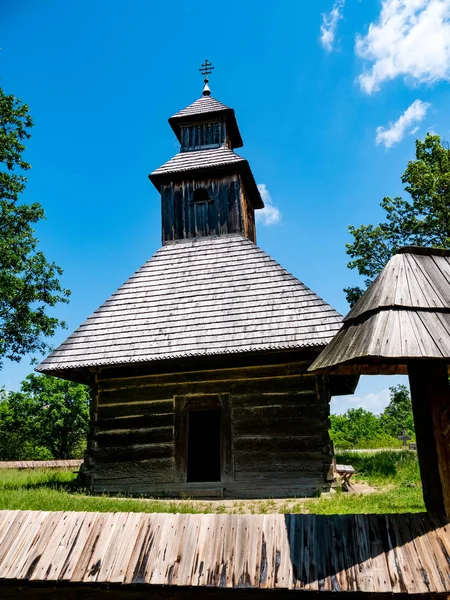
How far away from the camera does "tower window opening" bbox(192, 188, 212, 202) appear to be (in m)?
14.3

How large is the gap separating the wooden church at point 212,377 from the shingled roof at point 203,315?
0.09 feet

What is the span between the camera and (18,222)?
24.6 metres

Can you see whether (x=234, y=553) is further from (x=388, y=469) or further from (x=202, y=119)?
(x=202, y=119)

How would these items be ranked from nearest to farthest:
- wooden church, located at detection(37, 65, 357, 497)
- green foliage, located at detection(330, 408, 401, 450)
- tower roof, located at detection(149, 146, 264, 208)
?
wooden church, located at detection(37, 65, 357, 497) → tower roof, located at detection(149, 146, 264, 208) → green foliage, located at detection(330, 408, 401, 450)

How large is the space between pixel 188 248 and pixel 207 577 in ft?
35.9

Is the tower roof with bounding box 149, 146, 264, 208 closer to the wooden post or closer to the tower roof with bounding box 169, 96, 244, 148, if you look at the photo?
the tower roof with bounding box 169, 96, 244, 148

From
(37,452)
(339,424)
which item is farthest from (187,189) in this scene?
(339,424)

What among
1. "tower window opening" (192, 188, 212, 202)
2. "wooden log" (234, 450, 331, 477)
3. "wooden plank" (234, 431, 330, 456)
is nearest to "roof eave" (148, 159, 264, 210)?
"tower window opening" (192, 188, 212, 202)

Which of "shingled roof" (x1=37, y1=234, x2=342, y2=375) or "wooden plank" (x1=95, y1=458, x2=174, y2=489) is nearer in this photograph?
"shingled roof" (x1=37, y1=234, x2=342, y2=375)

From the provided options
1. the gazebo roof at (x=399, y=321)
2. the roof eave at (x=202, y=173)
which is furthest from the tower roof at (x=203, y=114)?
the gazebo roof at (x=399, y=321)

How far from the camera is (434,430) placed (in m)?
3.26

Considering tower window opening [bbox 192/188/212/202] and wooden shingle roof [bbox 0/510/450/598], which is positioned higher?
tower window opening [bbox 192/188/212/202]

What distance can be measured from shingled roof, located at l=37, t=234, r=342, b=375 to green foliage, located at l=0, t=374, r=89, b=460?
20463mm

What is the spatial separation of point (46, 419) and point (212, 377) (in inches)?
950
